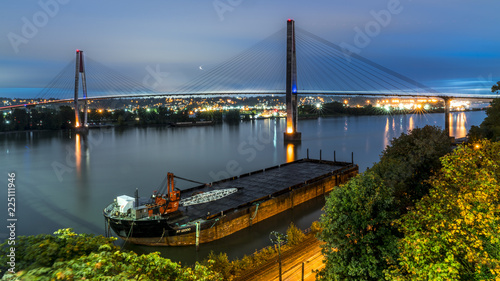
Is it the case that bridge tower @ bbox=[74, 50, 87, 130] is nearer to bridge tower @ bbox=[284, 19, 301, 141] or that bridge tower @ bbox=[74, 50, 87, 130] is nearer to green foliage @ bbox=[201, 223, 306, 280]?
bridge tower @ bbox=[284, 19, 301, 141]

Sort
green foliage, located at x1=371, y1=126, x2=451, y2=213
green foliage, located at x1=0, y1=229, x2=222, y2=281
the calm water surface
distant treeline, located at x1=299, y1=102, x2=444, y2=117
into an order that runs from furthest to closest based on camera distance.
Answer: distant treeline, located at x1=299, y1=102, x2=444, y2=117 → the calm water surface → green foliage, located at x1=371, y1=126, x2=451, y2=213 → green foliage, located at x1=0, y1=229, x2=222, y2=281

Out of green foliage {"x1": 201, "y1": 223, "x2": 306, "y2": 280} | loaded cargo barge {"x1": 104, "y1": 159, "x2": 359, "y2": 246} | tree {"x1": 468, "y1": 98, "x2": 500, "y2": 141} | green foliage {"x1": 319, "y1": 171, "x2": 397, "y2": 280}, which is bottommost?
green foliage {"x1": 201, "y1": 223, "x2": 306, "y2": 280}

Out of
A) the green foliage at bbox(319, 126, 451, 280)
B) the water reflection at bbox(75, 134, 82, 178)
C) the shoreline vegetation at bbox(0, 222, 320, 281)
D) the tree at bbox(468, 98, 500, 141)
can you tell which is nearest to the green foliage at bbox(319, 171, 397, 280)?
the green foliage at bbox(319, 126, 451, 280)

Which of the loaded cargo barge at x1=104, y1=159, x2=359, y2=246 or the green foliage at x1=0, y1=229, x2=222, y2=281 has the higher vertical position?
the green foliage at x1=0, y1=229, x2=222, y2=281

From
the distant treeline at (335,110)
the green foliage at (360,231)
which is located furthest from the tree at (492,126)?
the distant treeline at (335,110)

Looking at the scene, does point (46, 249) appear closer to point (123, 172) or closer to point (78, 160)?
point (123, 172)

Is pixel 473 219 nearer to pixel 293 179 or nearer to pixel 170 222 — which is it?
pixel 170 222

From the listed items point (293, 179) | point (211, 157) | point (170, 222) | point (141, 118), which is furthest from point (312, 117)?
point (170, 222)

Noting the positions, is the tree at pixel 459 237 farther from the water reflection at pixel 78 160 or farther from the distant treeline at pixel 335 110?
the distant treeline at pixel 335 110
